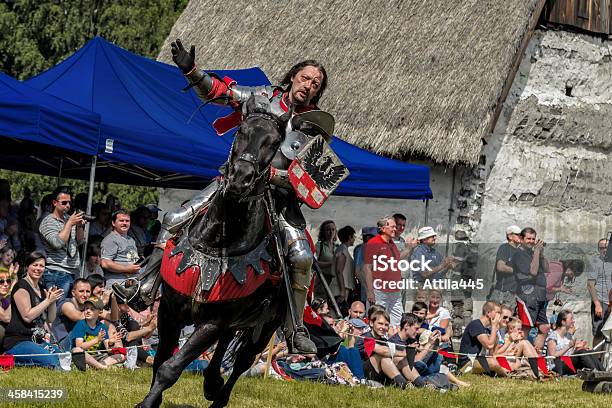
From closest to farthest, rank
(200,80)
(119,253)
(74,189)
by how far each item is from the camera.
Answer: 1. (200,80)
2. (119,253)
3. (74,189)

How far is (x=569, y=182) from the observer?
17422 mm

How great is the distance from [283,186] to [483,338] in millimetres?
6041

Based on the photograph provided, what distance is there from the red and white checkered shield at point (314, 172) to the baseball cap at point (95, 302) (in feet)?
12.9

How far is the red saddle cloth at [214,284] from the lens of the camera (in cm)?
664

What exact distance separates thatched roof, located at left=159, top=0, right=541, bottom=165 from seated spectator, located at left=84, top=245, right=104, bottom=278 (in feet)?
21.1

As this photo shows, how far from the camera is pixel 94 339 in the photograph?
1012cm

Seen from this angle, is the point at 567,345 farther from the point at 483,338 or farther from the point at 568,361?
the point at 483,338

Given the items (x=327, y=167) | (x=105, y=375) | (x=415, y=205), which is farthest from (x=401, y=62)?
(x=327, y=167)

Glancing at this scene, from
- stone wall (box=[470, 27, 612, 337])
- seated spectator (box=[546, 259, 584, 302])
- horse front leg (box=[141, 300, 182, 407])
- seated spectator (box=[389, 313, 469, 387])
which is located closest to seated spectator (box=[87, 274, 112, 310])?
seated spectator (box=[389, 313, 469, 387])

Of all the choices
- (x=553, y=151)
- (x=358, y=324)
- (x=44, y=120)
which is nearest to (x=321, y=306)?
(x=358, y=324)

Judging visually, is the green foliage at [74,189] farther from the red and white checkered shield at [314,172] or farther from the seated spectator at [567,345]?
the red and white checkered shield at [314,172]

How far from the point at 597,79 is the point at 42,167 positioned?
912 cm

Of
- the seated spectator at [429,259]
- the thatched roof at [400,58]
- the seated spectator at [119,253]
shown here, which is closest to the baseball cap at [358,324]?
the seated spectator at [429,259]

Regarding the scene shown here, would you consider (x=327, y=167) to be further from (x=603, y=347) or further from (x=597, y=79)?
(x=597, y=79)
